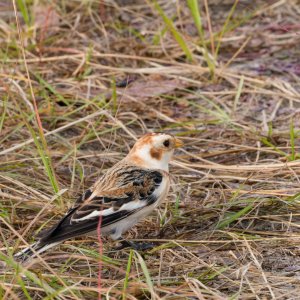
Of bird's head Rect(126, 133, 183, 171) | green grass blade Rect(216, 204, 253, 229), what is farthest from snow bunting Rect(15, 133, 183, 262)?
green grass blade Rect(216, 204, 253, 229)

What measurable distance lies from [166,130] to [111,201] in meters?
1.69

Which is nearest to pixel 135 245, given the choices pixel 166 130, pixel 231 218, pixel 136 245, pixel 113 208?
pixel 136 245

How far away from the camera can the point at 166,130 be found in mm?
5547

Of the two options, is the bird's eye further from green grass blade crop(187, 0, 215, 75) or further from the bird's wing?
green grass blade crop(187, 0, 215, 75)

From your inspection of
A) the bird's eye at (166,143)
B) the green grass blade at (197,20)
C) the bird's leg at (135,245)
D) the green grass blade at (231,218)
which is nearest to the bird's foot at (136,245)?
the bird's leg at (135,245)

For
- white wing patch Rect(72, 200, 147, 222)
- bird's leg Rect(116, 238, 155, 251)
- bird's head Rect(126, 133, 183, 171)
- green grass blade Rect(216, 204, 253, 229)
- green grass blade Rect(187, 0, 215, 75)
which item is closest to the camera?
white wing patch Rect(72, 200, 147, 222)

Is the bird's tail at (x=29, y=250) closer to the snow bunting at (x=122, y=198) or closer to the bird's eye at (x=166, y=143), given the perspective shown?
the snow bunting at (x=122, y=198)

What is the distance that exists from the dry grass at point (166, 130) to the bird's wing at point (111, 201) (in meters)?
0.11

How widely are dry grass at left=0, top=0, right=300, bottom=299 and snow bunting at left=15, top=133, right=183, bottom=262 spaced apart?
0.35 feet

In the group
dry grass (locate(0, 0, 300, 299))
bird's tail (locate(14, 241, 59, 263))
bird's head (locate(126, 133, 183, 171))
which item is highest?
bird's tail (locate(14, 241, 59, 263))

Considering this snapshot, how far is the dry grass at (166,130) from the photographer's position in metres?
3.63

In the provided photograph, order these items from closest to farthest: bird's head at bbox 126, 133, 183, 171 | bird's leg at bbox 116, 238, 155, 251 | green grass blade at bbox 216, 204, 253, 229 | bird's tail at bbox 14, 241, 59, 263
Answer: bird's tail at bbox 14, 241, 59, 263 < bird's leg at bbox 116, 238, 155, 251 < green grass blade at bbox 216, 204, 253, 229 < bird's head at bbox 126, 133, 183, 171

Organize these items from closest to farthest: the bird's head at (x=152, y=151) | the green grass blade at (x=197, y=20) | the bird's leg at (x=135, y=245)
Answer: the bird's leg at (x=135, y=245)
the bird's head at (x=152, y=151)
the green grass blade at (x=197, y=20)

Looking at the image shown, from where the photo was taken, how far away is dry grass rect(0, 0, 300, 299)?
3.63 meters
